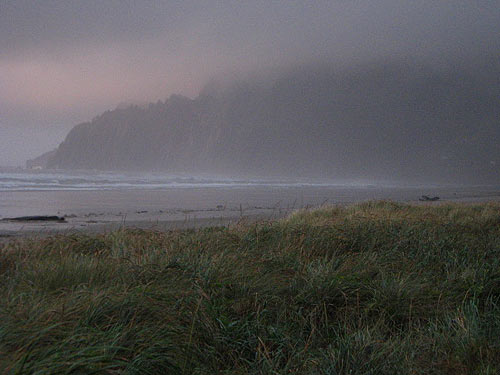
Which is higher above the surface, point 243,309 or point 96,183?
point 96,183

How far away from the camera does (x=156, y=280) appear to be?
4.15 meters

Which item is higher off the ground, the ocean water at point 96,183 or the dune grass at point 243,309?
the ocean water at point 96,183

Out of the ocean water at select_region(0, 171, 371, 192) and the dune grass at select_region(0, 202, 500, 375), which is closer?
the dune grass at select_region(0, 202, 500, 375)

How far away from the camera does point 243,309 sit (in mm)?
3842

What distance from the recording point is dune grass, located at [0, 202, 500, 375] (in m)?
2.88

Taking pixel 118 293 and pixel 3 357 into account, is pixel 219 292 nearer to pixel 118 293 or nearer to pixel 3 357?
pixel 118 293

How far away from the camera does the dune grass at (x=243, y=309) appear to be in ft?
9.46

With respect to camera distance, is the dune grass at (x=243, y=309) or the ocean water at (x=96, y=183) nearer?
the dune grass at (x=243, y=309)

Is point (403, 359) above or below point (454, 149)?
below

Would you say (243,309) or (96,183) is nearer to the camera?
(243,309)

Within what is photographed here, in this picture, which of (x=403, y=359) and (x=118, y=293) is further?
(x=118, y=293)

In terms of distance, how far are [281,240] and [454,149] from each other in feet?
404

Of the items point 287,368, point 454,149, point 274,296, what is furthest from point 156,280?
point 454,149

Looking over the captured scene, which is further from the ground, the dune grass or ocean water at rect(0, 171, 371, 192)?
ocean water at rect(0, 171, 371, 192)
